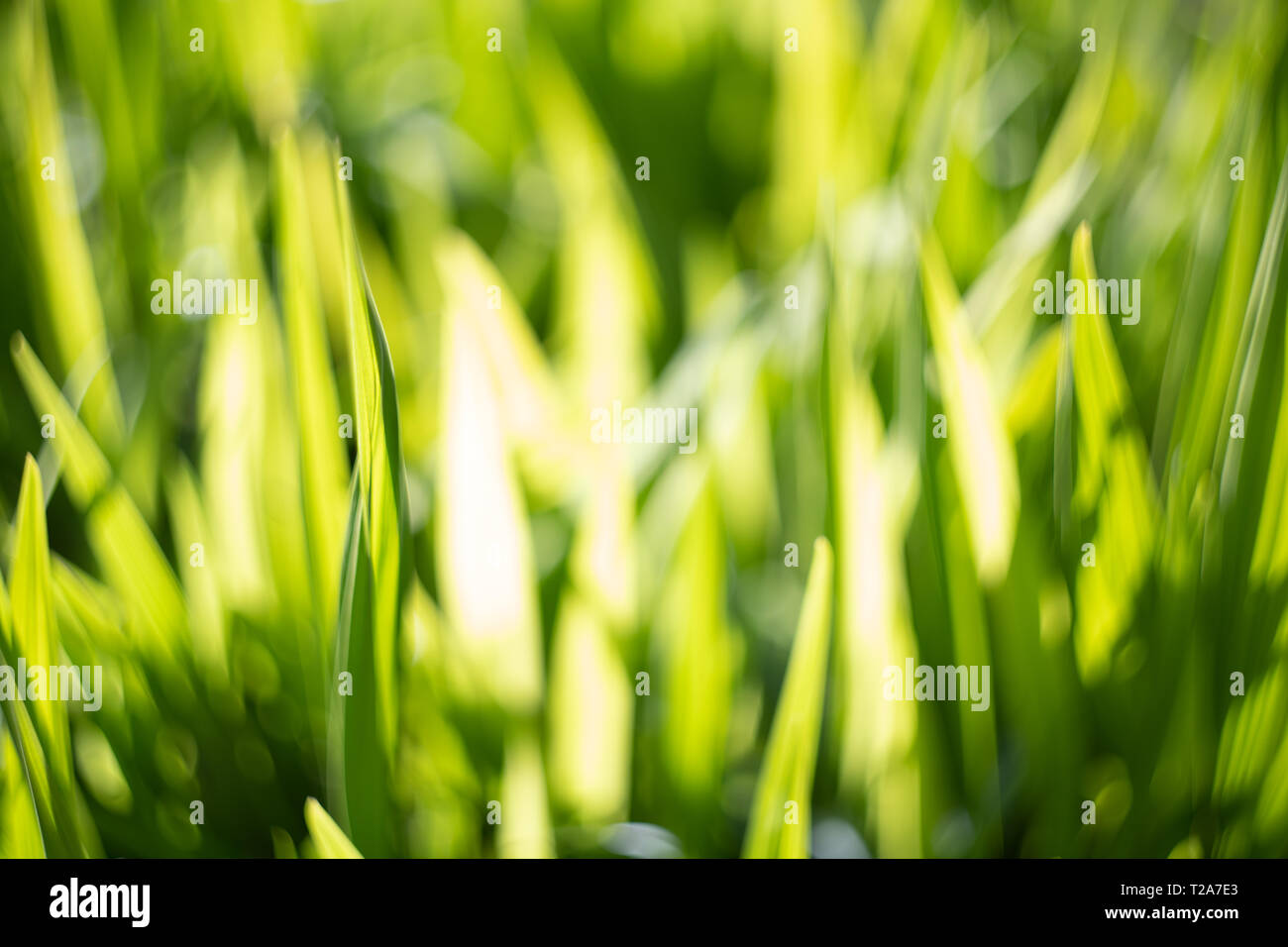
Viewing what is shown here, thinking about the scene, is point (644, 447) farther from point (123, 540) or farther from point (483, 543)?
point (123, 540)

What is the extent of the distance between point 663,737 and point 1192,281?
1.06 feet

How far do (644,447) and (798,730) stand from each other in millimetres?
142

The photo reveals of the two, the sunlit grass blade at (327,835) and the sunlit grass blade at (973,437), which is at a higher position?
the sunlit grass blade at (973,437)

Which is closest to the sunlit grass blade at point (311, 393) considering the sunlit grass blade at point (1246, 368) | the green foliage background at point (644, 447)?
the green foliage background at point (644, 447)

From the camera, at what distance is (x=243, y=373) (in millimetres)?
380

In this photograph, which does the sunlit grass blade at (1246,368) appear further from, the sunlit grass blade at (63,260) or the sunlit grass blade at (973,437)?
the sunlit grass blade at (63,260)

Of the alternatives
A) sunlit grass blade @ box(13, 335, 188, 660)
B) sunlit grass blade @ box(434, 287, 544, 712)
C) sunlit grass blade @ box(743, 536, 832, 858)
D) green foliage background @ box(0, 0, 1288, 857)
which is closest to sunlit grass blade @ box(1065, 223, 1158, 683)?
green foliage background @ box(0, 0, 1288, 857)

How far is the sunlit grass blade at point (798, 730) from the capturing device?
29 cm

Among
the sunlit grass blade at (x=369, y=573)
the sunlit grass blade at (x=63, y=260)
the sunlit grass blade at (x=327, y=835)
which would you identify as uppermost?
the sunlit grass blade at (x=63, y=260)

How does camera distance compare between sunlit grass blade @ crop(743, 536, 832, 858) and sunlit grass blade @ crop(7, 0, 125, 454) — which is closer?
sunlit grass blade @ crop(743, 536, 832, 858)

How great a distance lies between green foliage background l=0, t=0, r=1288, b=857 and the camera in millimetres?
331

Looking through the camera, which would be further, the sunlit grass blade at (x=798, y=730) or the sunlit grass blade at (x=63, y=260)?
the sunlit grass blade at (x=63, y=260)

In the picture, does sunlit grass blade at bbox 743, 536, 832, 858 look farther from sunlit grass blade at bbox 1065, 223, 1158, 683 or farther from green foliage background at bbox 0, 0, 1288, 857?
sunlit grass blade at bbox 1065, 223, 1158, 683

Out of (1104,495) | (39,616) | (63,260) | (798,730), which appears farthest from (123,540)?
(1104,495)
